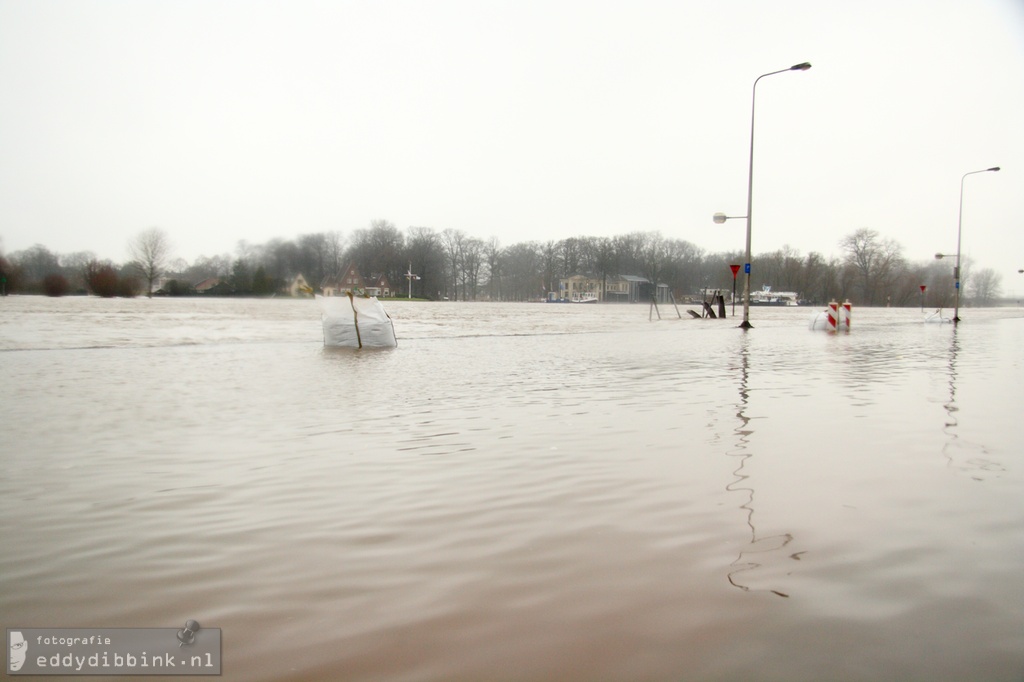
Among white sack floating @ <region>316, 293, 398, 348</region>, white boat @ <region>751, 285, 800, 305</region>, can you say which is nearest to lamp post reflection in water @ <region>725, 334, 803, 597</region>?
white sack floating @ <region>316, 293, 398, 348</region>

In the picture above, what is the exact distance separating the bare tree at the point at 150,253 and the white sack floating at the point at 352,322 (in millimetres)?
14813

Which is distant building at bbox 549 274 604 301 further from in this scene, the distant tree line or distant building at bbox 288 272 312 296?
distant building at bbox 288 272 312 296

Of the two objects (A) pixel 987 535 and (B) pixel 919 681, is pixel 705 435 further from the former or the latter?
(B) pixel 919 681

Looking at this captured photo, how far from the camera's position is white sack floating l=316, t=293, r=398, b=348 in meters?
16.2

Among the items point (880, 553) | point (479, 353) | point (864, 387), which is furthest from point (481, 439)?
point (479, 353)

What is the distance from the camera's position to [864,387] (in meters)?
8.98

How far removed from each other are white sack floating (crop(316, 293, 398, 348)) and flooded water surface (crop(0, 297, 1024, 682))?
8.02m

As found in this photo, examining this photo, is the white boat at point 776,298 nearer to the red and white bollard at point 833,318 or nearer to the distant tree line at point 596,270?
the distant tree line at point 596,270

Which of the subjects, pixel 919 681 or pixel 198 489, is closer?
pixel 919 681

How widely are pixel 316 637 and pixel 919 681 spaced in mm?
1877

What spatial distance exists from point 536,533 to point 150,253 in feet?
97.4

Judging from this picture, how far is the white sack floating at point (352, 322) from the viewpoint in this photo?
1616 cm

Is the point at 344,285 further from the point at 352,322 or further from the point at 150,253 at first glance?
the point at 150,253

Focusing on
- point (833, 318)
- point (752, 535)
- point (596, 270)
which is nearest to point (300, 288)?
point (752, 535)
